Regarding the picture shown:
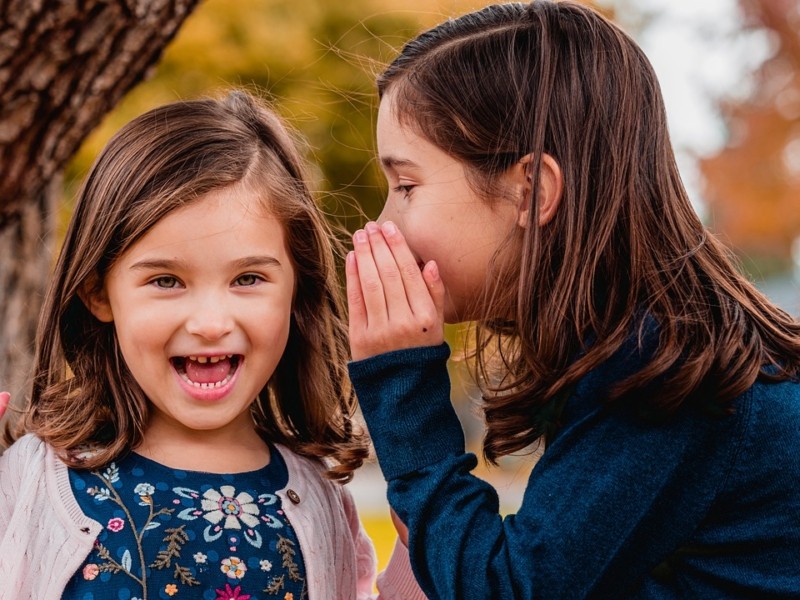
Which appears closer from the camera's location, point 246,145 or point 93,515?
point 93,515

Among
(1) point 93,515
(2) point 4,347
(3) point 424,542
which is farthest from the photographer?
(2) point 4,347

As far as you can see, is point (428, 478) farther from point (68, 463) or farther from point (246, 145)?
point (246, 145)

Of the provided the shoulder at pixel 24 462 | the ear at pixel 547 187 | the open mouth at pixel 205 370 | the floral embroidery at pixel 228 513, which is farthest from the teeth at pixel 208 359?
the ear at pixel 547 187

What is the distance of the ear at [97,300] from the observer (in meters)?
2.25

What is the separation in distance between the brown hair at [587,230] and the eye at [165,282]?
1.97ft

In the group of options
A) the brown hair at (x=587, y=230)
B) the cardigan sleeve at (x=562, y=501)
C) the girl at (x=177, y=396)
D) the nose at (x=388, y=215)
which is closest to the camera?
the cardigan sleeve at (x=562, y=501)

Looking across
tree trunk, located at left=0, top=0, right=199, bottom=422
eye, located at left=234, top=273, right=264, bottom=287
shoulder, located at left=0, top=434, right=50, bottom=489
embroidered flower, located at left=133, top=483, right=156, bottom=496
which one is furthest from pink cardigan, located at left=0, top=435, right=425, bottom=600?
tree trunk, located at left=0, top=0, right=199, bottom=422

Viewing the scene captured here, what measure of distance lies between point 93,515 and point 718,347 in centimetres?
124

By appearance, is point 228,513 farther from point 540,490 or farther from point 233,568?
point 540,490

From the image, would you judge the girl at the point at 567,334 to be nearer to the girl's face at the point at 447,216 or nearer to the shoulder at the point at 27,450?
the girl's face at the point at 447,216

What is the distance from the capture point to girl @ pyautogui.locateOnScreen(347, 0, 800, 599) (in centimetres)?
184

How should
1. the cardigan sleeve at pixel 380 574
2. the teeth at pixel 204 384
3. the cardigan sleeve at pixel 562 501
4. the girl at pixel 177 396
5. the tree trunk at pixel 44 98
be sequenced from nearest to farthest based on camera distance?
the cardigan sleeve at pixel 562 501 < the girl at pixel 177 396 < the teeth at pixel 204 384 < the cardigan sleeve at pixel 380 574 < the tree trunk at pixel 44 98

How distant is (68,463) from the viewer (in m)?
2.12

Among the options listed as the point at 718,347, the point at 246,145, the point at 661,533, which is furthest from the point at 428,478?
the point at 246,145
